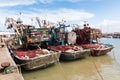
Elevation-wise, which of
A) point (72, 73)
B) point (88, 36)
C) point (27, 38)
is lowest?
point (72, 73)

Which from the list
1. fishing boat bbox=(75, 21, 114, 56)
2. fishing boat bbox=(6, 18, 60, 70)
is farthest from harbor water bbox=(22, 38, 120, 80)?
fishing boat bbox=(75, 21, 114, 56)

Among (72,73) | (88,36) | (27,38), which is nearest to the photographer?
(72,73)

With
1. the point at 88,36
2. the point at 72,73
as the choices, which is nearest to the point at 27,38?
the point at 72,73

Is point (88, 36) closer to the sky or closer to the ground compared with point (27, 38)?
closer to the ground

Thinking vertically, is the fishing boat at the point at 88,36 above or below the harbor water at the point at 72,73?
above

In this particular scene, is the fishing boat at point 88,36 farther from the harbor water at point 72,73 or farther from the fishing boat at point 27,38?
the harbor water at point 72,73

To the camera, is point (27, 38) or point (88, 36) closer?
point (27, 38)

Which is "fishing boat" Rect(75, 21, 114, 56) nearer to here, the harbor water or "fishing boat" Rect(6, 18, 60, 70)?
"fishing boat" Rect(6, 18, 60, 70)

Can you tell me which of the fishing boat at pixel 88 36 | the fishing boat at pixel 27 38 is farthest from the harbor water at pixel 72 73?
the fishing boat at pixel 88 36

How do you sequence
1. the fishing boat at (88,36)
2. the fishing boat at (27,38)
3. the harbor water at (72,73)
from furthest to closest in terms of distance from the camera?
the fishing boat at (88,36) → the fishing boat at (27,38) → the harbor water at (72,73)

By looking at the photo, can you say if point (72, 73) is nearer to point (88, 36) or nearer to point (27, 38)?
point (27, 38)

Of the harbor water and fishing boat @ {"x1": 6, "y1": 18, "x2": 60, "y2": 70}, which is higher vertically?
fishing boat @ {"x1": 6, "y1": 18, "x2": 60, "y2": 70}

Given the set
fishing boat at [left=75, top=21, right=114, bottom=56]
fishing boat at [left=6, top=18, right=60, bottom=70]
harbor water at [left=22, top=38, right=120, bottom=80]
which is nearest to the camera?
harbor water at [left=22, top=38, right=120, bottom=80]

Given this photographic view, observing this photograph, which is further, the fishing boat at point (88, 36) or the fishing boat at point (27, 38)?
the fishing boat at point (88, 36)
